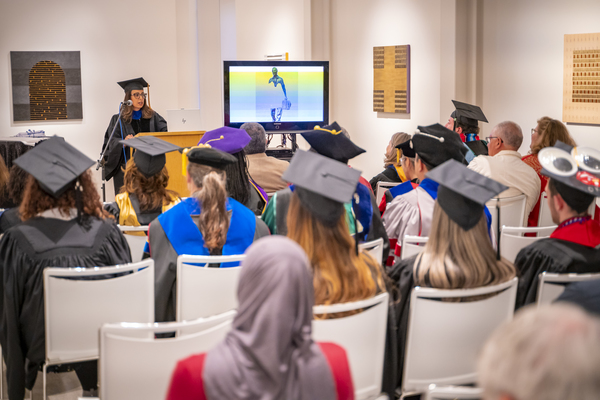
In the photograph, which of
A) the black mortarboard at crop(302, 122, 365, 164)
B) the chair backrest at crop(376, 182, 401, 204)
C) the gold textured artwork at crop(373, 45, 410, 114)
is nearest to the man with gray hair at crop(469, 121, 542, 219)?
the chair backrest at crop(376, 182, 401, 204)

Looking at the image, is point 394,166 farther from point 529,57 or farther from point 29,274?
point 29,274

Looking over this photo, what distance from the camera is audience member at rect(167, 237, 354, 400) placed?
1.16 meters

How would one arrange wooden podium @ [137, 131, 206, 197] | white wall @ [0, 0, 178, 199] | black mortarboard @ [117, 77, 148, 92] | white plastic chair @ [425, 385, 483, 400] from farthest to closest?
white wall @ [0, 0, 178, 199], black mortarboard @ [117, 77, 148, 92], wooden podium @ [137, 131, 206, 197], white plastic chair @ [425, 385, 483, 400]

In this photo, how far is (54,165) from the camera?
258 centimetres

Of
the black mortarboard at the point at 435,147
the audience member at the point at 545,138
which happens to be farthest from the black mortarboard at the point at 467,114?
the black mortarboard at the point at 435,147

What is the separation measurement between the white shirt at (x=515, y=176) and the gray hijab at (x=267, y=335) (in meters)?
3.32

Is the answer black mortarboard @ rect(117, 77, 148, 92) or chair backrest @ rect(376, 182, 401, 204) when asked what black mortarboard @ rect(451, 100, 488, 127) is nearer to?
chair backrest @ rect(376, 182, 401, 204)

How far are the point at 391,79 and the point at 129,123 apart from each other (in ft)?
11.5

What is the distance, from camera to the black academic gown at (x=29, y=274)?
2506mm

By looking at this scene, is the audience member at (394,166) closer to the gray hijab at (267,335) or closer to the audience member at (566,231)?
the audience member at (566,231)

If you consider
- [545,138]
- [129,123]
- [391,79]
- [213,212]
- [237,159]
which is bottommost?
[213,212]

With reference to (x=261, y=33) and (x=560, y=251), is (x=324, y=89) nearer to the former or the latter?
(x=261, y=33)

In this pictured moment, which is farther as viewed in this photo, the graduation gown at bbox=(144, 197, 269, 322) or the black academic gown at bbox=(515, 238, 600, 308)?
the graduation gown at bbox=(144, 197, 269, 322)

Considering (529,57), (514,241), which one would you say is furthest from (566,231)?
(529,57)
